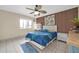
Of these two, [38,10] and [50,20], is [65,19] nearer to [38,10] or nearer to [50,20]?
[50,20]

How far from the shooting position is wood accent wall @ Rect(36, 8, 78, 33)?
1318 mm

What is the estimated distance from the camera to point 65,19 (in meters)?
1.40

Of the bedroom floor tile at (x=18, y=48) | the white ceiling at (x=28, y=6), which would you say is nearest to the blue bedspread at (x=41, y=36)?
the bedroom floor tile at (x=18, y=48)

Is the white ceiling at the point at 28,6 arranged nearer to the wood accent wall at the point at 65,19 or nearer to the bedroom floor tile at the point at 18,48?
the wood accent wall at the point at 65,19

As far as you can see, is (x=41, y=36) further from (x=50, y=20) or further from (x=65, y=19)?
(x=65, y=19)

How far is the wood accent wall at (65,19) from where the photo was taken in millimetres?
1318

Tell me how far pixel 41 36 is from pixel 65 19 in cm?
47

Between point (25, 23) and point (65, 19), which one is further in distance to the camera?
point (25, 23)

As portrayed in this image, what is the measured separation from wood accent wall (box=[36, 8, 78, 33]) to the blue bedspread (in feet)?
0.51

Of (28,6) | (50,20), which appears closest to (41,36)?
(50,20)

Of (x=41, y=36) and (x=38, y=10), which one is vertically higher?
(x=38, y=10)

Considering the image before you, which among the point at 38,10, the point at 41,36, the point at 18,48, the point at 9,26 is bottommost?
the point at 18,48

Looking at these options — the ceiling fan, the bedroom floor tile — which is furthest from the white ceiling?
the bedroom floor tile

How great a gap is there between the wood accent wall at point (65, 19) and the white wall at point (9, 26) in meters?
0.53
